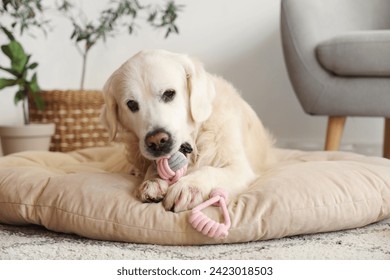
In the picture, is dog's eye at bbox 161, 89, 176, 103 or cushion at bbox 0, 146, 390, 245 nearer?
cushion at bbox 0, 146, 390, 245

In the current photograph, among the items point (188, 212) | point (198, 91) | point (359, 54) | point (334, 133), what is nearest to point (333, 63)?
point (359, 54)

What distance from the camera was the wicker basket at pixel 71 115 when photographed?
9.42 ft

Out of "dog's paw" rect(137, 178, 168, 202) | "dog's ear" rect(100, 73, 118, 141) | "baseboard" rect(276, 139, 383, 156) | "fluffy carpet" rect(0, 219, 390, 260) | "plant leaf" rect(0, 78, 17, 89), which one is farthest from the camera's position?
"baseboard" rect(276, 139, 383, 156)

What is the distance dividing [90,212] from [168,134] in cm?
31

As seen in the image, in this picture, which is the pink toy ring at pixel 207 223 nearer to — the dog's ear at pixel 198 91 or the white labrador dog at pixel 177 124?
the white labrador dog at pixel 177 124

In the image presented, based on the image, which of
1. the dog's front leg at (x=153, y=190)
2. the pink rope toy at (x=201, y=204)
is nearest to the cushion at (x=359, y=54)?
the pink rope toy at (x=201, y=204)

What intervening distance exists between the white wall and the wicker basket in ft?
2.27

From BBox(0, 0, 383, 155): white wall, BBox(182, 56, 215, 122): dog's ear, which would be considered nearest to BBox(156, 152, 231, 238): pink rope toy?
BBox(182, 56, 215, 122): dog's ear

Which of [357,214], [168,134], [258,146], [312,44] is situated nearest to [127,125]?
[168,134]

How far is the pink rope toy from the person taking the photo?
135cm

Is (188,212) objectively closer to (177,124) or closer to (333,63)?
(177,124)

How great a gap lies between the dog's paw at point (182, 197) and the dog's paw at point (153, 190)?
0.16 ft

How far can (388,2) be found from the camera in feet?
9.87

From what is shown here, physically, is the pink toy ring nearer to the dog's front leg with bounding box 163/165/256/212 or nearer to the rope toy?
the dog's front leg with bounding box 163/165/256/212
